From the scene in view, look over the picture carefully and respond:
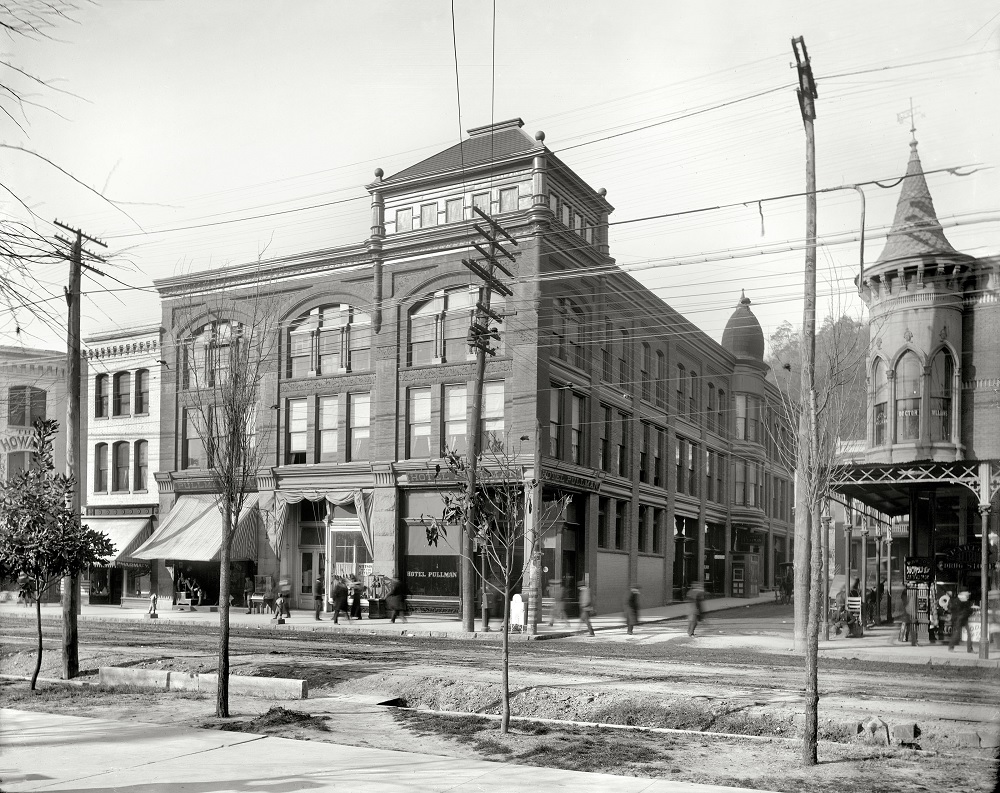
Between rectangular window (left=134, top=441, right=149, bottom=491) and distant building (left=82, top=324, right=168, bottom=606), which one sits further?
rectangular window (left=134, top=441, right=149, bottom=491)

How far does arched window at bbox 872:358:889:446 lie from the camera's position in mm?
28906

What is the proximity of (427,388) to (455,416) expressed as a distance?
165 centimetres

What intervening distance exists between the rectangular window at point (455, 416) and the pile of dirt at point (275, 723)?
22.0m

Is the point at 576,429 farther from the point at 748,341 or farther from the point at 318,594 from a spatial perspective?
the point at 748,341

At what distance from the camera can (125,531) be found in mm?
40938

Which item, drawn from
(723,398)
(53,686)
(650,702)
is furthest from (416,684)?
(723,398)

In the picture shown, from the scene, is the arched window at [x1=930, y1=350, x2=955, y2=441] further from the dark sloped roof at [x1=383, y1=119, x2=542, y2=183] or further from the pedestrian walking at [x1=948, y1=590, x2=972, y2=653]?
the dark sloped roof at [x1=383, y1=119, x2=542, y2=183]

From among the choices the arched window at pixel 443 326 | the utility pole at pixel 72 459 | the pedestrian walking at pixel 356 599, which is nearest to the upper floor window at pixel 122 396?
the arched window at pixel 443 326

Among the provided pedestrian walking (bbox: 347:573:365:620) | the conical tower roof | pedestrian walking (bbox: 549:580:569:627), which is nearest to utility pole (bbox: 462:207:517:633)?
pedestrian walking (bbox: 549:580:569:627)

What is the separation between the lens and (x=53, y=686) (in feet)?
50.4

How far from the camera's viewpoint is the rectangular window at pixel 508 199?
34.6m

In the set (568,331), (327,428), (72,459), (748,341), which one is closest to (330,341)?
(327,428)

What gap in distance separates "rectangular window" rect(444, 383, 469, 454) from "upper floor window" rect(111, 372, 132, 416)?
16.0 meters

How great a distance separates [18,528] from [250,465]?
458 cm
